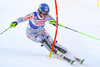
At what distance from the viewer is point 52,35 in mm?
4133

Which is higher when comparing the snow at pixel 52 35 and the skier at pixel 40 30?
the skier at pixel 40 30

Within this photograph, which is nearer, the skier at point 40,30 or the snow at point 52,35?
the snow at point 52,35

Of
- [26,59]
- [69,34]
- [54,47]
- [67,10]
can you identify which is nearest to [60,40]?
[69,34]

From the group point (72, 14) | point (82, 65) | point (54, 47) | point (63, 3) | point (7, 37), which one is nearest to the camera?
point (82, 65)

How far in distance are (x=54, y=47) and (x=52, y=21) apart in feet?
1.34

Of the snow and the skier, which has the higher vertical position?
the skier

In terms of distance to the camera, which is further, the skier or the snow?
the skier

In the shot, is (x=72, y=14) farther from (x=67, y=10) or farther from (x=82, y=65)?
(x=82, y=65)

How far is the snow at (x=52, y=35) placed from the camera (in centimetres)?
266

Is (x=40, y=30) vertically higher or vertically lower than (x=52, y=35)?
higher

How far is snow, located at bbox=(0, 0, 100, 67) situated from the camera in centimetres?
266

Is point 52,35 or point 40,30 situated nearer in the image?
point 40,30

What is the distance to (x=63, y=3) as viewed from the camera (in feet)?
22.5

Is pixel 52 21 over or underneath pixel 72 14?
over
